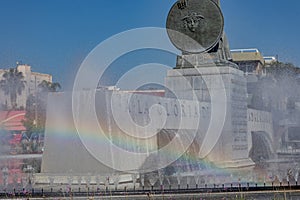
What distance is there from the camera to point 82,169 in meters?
18.3

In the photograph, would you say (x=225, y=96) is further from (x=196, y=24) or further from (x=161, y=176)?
(x=161, y=176)

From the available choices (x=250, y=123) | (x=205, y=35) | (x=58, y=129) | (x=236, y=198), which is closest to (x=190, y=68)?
(x=205, y=35)

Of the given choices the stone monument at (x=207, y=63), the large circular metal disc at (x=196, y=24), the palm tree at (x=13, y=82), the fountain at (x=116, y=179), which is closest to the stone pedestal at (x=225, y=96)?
the stone monument at (x=207, y=63)

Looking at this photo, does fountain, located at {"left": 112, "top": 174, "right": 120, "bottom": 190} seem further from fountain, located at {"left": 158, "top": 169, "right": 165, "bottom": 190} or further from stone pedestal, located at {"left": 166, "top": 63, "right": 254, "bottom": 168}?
stone pedestal, located at {"left": 166, "top": 63, "right": 254, "bottom": 168}

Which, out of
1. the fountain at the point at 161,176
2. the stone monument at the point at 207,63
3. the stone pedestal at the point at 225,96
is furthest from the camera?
the stone monument at the point at 207,63

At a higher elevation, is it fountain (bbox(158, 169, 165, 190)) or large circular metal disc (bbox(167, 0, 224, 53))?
large circular metal disc (bbox(167, 0, 224, 53))

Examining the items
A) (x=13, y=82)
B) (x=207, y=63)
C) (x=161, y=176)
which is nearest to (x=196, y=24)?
(x=207, y=63)

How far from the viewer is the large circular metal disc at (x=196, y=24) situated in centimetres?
3241

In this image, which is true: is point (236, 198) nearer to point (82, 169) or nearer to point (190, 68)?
point (82, 169)

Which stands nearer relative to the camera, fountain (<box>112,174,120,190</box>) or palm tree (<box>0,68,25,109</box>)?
fountain (<box>112,174,120,190</box>)

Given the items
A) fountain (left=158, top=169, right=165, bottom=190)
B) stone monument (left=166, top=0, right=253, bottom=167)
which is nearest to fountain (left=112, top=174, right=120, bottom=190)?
fountain (left=158, top=169, right=165, bottom=190)

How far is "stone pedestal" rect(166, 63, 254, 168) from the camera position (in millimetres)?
30594

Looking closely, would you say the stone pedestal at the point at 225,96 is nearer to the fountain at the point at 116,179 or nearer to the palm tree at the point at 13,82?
the fountain at the point at 116,179

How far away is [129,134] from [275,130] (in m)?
26.4
